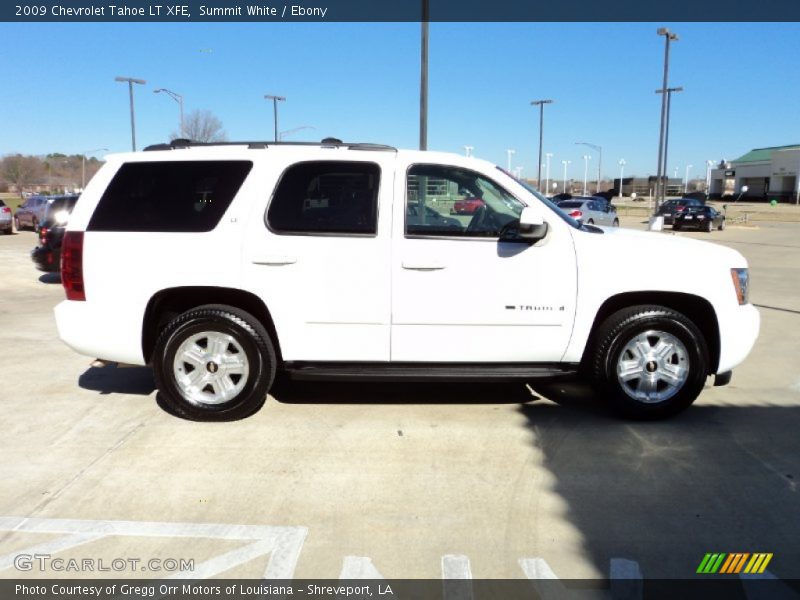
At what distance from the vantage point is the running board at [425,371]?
4645 mm

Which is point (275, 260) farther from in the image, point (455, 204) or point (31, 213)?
point (31, 213)

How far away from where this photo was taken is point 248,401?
479 centimetres

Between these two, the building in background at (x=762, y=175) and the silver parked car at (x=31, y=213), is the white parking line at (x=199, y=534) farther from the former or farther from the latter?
the building in background at (x=762, y=175)

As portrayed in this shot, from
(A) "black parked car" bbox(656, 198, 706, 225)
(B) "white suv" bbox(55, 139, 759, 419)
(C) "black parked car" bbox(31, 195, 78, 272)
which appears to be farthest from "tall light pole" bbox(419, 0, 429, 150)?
(A) "black parked car" bbox(656, 198, 706, 225)

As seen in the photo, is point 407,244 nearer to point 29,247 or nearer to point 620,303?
point 620,303

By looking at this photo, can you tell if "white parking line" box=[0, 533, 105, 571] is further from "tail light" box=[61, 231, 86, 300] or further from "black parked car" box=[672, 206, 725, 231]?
"black parked car" box=[672, 206, 725, 231]

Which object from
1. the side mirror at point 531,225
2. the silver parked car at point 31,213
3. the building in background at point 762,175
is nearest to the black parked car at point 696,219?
the silver parked car at point 31,213

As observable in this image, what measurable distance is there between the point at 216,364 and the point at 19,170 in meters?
111

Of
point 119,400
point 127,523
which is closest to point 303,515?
point 127,523

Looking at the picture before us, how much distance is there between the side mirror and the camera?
4.41 meters

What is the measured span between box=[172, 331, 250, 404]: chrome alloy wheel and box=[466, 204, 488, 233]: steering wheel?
1891 millimetres

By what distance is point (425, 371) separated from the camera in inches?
184

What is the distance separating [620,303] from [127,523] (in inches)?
141

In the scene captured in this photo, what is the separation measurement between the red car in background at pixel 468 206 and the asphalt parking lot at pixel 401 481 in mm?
1567
